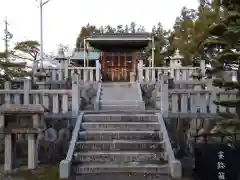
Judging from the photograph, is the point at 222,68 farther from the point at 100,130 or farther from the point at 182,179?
the point at 100,130

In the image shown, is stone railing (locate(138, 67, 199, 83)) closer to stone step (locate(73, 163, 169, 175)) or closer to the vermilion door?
the vermilion door

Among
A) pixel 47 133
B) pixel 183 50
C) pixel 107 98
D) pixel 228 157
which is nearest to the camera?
pixel 228 157

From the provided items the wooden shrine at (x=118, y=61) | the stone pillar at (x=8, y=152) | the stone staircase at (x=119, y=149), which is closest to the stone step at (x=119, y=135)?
the stone staircase at (x=119, y=149)

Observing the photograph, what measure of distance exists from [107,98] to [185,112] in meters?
3.78

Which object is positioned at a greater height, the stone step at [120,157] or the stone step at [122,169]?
the stone step at [120,157]

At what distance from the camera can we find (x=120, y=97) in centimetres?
1302

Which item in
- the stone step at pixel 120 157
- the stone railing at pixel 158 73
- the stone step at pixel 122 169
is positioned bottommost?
the stone step at pixel 122 169

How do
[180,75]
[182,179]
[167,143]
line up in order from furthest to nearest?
[180,75], [167,143], [182,179]

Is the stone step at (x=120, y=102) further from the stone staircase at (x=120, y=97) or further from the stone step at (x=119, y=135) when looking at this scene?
the stone step at (x=119, y=135)

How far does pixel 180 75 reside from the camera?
57.2 ft

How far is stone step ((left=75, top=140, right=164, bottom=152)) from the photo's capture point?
8484mm

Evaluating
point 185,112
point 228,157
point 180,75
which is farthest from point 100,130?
point 180,75

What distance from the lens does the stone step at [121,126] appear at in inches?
363

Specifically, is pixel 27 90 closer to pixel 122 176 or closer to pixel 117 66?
pixel 122 176
